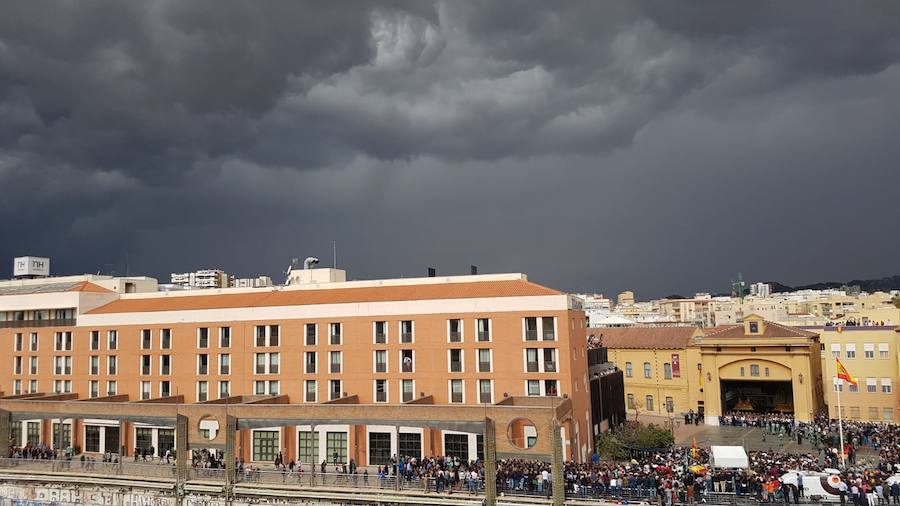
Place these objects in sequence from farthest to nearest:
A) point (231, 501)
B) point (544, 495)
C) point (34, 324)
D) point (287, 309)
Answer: point (34, 324), point (287, 309), point (231, 501), point (544, 495)

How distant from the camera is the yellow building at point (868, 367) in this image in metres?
65.0

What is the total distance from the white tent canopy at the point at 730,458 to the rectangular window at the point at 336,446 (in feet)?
87.0

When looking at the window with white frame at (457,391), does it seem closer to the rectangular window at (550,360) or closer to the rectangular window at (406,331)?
the rectangular window at (406,331)

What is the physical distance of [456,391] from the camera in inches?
2111

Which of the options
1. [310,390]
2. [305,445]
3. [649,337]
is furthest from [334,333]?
[649,337]

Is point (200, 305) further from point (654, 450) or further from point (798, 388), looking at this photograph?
point (798, 388)

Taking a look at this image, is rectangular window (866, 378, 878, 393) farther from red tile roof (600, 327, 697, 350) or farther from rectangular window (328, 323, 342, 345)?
rectangular window (328, 323, 342, 345)

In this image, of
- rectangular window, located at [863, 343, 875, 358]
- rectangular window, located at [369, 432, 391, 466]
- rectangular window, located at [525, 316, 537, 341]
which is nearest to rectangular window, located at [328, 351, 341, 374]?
rectangular window, located at [369, 432, 391, 466]

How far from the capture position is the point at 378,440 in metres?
51.9

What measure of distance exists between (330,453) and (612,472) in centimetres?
2245

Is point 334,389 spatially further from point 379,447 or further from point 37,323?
point 37,323

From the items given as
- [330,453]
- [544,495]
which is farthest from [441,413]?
[330,453]

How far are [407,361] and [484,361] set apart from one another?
6.18 metres

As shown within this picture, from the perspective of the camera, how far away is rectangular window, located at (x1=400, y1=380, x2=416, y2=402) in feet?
179
